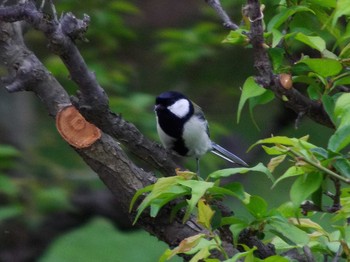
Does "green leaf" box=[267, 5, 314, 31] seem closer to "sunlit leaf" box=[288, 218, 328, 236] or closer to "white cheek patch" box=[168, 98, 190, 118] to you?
"sunlit leaf" box=[288, 218, 328, 236]

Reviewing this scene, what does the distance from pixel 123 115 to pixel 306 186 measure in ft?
7.63

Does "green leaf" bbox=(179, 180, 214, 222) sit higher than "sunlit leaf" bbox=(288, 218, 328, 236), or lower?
higher

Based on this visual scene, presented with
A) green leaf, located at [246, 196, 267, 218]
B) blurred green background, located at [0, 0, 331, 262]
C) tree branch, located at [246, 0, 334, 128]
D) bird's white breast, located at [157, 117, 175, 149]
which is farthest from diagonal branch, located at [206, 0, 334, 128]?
blurred green background, located at [0, 0, 331, 262]

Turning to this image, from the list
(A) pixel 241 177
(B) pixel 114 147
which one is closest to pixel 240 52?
(A) pixel 241 177

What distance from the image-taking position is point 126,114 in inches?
149

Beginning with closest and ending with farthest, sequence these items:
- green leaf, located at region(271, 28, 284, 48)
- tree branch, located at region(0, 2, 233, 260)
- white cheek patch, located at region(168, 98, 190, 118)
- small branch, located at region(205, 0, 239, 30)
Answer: green leaf, located at region(271, 28, 284, 48)
tree branch, located at region(0, 2, 233, 260)
small branch, located at region(205, 0, 239, 30)
white cheek patch, located at region(168, 98, 190, 118)

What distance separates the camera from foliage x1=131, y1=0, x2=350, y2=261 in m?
1.43

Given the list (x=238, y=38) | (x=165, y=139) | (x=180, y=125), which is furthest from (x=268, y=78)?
(x=180, y=125)

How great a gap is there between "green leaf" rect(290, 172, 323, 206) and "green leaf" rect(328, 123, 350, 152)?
5cm

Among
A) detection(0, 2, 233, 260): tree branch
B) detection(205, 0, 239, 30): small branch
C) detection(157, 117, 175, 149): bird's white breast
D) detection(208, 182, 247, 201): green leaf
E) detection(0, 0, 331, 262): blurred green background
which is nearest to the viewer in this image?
detection(208, 182, 247, 201): green leaf

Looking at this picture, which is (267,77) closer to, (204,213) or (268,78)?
(268,78)

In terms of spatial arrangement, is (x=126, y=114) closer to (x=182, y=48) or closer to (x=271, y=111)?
(x=182, y=48)

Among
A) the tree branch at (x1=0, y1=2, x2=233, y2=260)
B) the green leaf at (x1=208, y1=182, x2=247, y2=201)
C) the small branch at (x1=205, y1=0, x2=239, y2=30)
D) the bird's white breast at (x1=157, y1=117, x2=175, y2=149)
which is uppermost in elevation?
the small branch at (x1=205, y1=0, x2=239, y2=30)

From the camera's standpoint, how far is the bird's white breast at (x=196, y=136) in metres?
2.88
